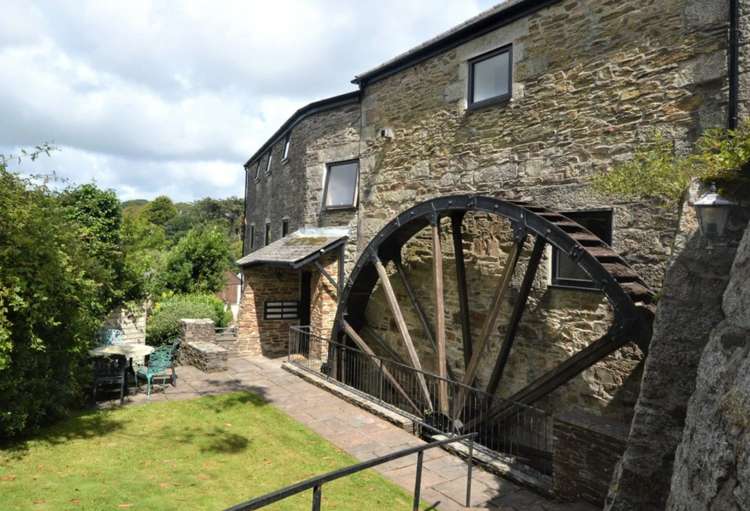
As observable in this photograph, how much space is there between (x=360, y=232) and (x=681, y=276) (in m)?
7.67

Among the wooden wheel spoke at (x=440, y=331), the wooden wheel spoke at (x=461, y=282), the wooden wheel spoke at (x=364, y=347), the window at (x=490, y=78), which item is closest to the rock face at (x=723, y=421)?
the wooden wheel spoke at (x=440, y=331)

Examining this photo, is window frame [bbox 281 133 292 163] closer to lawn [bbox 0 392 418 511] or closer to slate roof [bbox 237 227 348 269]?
slate roof [bbox 237 227 348 269]

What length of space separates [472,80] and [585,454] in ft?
20.4

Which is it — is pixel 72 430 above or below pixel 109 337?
below

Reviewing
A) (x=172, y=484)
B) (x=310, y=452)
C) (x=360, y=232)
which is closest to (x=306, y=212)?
(x=360, y=232)

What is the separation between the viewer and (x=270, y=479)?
548 centimetres

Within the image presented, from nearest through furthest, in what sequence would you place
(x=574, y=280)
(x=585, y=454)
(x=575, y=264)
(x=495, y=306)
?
(x=585, y=454) < (x=575, y=264) < (x=495, y=306) < (x=574, y=280)

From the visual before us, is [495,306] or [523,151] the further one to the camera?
[523,151]

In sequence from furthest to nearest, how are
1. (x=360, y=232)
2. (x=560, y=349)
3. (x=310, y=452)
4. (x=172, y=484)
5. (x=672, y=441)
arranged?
1. (x=360, y=232)
2. (x=560, y=349)
3. (x=310, y=452)
4. (x=172, y=484)
5. (x=672, y=441)

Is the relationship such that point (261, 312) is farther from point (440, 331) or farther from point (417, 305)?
point (440, 331)

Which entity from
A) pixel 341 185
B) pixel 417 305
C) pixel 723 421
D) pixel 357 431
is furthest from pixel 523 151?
pixel 723 421

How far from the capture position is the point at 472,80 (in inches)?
327

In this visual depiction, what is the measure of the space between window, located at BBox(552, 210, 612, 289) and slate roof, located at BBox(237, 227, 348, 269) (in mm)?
5115

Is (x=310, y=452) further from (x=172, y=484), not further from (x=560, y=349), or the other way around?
(x=560, y=349)
